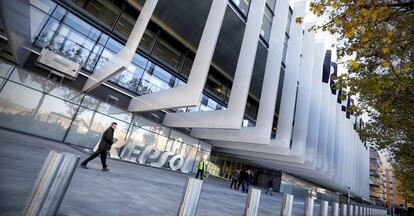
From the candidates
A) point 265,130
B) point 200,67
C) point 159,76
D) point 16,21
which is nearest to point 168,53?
point 159,76

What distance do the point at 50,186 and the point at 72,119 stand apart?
13.9 metres

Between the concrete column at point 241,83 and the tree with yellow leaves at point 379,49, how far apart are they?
412 centimetres

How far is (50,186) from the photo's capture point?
2129mm

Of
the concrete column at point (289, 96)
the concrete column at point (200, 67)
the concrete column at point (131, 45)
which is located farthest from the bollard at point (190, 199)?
the concrete column at point (289, 96)

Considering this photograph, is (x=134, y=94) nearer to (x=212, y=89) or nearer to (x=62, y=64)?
(x=62, y=64)

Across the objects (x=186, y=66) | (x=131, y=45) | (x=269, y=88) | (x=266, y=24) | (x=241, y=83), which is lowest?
(x=131, y=45)

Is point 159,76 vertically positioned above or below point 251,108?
below

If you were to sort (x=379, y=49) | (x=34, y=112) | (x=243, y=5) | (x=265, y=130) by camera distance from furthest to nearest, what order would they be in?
(x=243, y=5) → (x=265, y=130) → (x=34, y=112) → (x=379, y=49)

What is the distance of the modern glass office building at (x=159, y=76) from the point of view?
10883 millimetres

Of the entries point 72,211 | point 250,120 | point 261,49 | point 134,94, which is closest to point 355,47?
point 72,211

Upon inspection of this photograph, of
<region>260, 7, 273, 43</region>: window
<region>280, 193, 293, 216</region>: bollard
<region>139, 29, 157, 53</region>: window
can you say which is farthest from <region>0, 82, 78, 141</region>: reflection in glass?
<region>260, 7, 273, 43</region>: window

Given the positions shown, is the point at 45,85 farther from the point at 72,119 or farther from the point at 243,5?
the point at 243,5

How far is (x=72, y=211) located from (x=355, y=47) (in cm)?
765

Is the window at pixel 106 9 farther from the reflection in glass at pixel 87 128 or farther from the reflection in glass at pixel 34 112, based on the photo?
the reflection in glass at pixel 87 128
